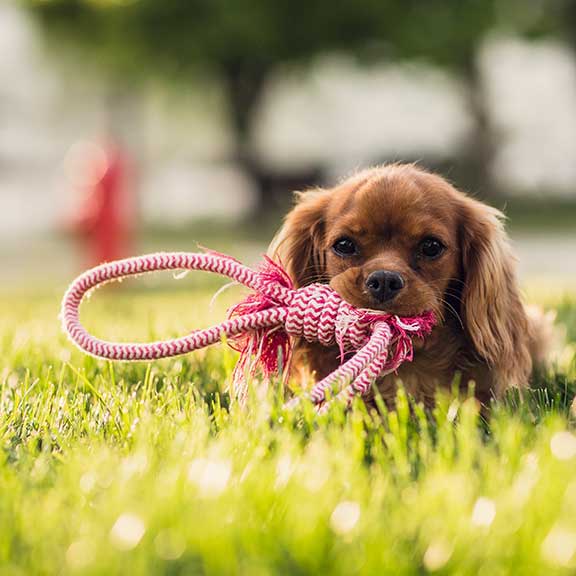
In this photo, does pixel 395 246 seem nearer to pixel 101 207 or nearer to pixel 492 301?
pixel 492 301

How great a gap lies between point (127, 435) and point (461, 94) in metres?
20.5

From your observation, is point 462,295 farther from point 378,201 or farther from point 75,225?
point 75,225

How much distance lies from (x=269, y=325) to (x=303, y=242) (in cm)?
57

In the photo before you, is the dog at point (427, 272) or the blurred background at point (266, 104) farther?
the blurred background at point (266, 104)

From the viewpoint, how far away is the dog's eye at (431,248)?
9.61ft

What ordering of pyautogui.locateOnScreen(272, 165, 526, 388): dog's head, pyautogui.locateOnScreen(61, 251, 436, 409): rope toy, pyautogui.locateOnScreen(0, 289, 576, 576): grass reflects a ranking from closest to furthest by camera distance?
pyautogui.locateOnScreen(0, 289, 576, 576): grass
pyautogui.locateOnScreen(61, 251, 436, 409): rope toy
pyautogui.locateOnScreen(272, 165, 526, 388): dog's head

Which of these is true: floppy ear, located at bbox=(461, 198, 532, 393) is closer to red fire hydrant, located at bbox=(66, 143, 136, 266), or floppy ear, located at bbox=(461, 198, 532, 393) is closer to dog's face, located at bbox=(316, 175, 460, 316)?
dog's face, located at bbox=(316, 175, 460, 316)

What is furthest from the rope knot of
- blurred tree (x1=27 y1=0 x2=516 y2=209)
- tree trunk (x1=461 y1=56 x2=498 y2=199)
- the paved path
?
tree trunk (x1=461 y1=56 x2=498 y2=199)

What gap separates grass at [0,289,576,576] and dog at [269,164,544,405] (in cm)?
30

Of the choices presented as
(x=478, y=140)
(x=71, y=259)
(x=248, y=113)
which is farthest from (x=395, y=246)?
(x=248, y=113)

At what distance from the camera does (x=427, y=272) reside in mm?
2920

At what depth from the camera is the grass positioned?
1.57 m

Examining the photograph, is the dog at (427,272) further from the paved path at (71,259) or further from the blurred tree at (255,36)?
the blurred tree at (255,36)

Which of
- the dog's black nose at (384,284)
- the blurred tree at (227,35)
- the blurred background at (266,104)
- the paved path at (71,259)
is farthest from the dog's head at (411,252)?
the blurred tree at (227,35)
